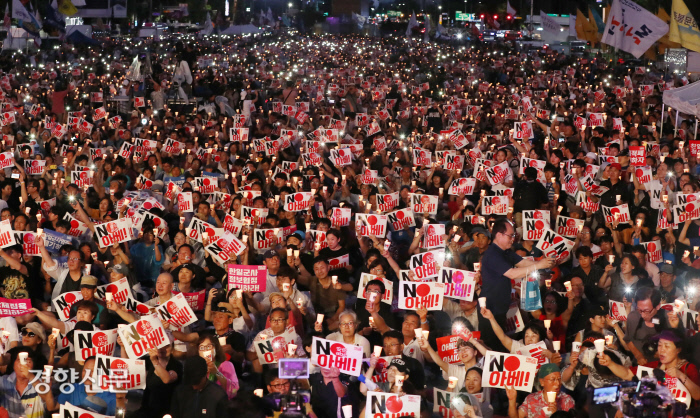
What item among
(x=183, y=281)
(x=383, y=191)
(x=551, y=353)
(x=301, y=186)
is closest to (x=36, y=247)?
(x=183, y=281)

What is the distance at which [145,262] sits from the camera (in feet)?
→ 34.9

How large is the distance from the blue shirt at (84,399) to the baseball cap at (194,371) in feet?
1.74

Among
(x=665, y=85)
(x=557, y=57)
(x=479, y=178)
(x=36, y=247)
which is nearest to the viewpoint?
(x=36, y=247)

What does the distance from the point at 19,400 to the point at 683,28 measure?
17.0m

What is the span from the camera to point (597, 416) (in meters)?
6.43

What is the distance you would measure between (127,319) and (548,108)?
53.5 feet

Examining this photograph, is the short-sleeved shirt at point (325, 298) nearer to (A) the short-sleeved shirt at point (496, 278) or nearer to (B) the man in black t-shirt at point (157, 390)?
(A) the short-sleeved shirt at point (496, 278)

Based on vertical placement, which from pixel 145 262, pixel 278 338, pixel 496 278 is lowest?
pixel 145 262

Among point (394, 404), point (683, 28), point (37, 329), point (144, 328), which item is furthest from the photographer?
point (683, 28)

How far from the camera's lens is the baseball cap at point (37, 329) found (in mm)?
7576

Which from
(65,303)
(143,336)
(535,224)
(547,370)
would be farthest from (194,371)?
(535,224)

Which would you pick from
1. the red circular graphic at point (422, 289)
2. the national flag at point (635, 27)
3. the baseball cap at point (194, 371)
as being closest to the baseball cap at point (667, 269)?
the red circular graphic at point (422, 289)

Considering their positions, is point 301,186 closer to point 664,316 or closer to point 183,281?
point 183,281

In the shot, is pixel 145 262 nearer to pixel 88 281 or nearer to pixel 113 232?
pixel 113 232
